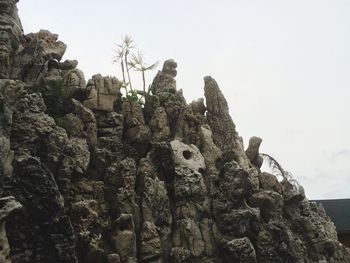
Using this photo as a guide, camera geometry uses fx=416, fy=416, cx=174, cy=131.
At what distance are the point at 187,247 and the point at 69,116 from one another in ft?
20.0

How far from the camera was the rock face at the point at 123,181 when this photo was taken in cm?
1045

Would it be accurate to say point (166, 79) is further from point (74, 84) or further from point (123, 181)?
point (123, 181)

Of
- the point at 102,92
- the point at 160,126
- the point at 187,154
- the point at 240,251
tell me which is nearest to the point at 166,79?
the point at 160,126

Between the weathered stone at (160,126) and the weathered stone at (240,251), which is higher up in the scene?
the weathered stone at (160,126)

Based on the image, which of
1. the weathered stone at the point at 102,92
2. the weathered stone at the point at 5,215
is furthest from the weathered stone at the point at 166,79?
the weathered stone at the point at 5,215

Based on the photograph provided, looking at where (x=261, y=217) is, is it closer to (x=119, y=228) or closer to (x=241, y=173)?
(x=241, y=173)

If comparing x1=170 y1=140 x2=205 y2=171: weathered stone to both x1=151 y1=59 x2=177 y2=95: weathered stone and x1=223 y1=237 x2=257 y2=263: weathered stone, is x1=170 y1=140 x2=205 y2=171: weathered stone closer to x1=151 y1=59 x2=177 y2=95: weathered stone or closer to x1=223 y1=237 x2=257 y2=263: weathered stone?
x1=223 y1=237 x2=257 y2=263: weathered stone

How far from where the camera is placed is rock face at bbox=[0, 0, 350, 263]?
10.4 meters

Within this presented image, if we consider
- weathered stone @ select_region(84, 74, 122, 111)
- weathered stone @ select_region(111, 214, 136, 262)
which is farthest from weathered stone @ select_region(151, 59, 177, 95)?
weathered stone @ select_region(111, 214, 136, 262)

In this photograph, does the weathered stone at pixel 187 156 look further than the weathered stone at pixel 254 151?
No

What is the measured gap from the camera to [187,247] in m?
14.2

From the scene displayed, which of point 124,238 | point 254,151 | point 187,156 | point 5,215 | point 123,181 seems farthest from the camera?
point 254,151

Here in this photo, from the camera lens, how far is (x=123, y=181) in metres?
13.9

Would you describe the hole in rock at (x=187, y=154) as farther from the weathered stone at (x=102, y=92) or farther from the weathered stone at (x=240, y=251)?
the weathered stone at (x=240, y=251)
